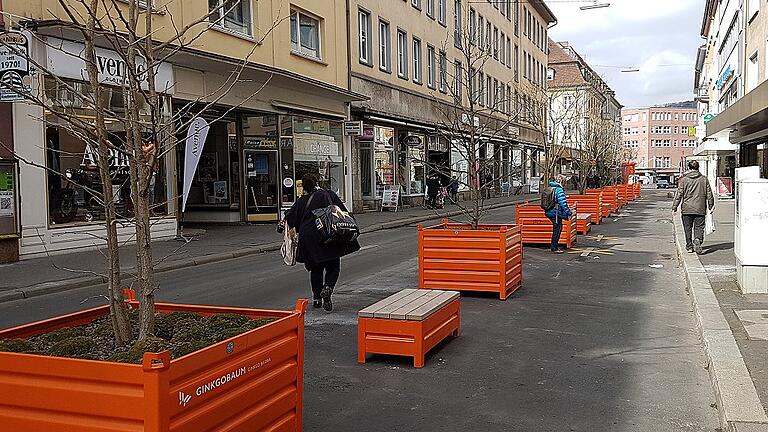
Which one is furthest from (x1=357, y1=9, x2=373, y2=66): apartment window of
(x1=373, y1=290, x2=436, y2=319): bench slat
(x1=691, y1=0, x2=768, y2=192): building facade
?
(x1=373, y1=290, x2=436, y2=319): bench slat

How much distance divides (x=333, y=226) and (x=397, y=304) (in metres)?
1.85

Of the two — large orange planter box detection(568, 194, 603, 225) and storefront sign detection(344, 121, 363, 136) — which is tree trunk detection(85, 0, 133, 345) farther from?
storefront sign detection(344, 121, 363, 136)

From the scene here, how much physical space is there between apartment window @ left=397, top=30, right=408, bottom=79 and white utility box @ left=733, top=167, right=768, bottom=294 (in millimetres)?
24527

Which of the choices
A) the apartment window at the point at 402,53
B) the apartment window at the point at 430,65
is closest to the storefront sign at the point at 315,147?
the apartment window at the point at 402,53

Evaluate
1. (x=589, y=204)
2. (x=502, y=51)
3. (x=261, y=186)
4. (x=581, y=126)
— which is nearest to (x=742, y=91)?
(x=581, y=126)

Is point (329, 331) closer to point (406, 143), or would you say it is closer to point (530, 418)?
point (530, 418)

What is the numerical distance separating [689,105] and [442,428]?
163m

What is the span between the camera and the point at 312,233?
8.73 meters

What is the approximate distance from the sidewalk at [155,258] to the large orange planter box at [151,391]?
8.14ft

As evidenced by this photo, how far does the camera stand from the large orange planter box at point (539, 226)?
1587cm

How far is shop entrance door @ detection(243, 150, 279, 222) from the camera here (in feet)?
77.3

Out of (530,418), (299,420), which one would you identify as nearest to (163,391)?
(299,420)

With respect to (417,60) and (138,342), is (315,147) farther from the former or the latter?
(138,342)

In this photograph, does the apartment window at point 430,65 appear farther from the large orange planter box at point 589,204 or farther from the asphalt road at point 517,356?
the asphalt road at point 517,356
